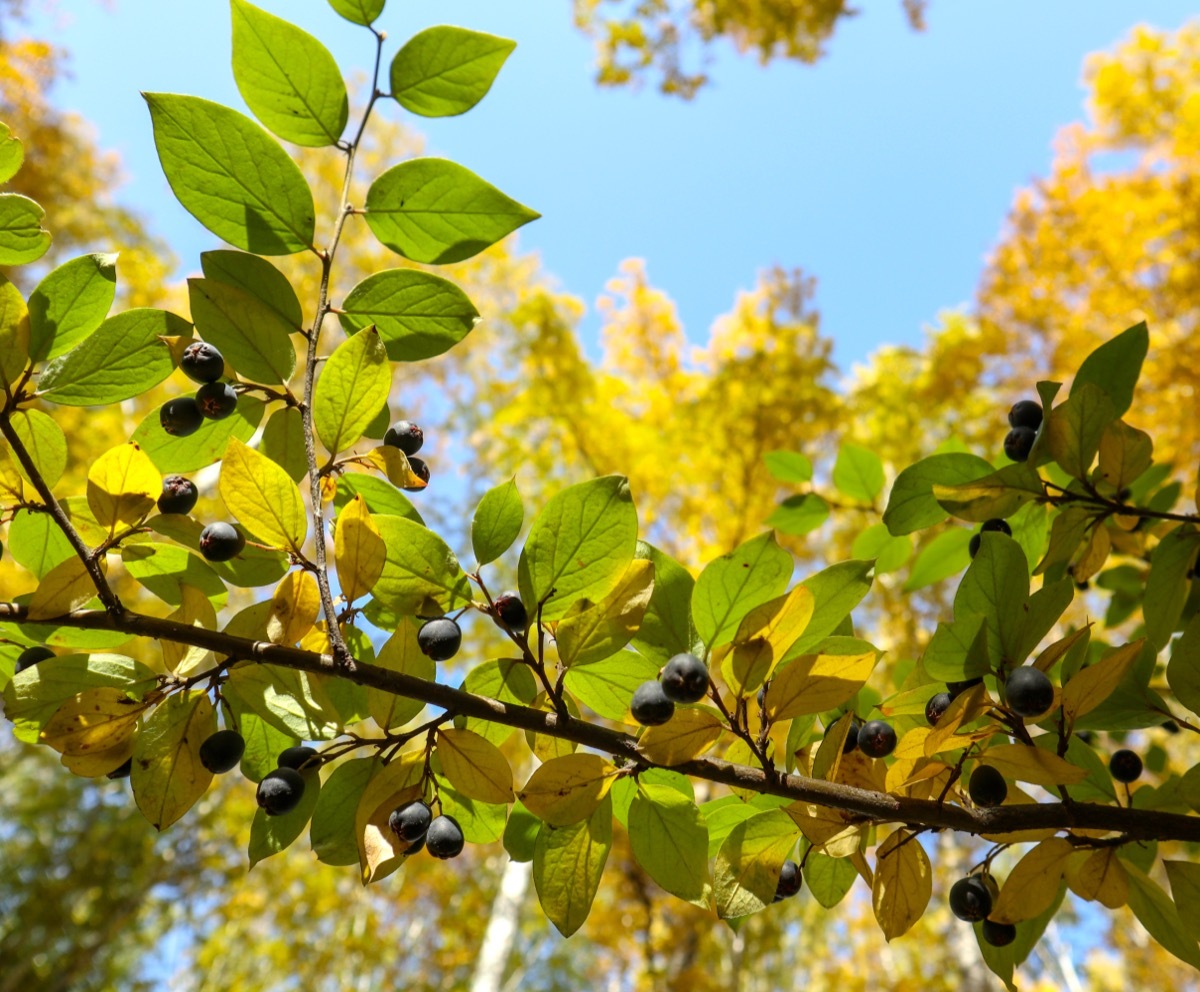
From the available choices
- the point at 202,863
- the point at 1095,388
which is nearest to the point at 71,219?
the point at 202,863

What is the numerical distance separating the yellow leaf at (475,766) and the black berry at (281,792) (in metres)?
0.10

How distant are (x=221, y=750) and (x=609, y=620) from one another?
0.27 meters

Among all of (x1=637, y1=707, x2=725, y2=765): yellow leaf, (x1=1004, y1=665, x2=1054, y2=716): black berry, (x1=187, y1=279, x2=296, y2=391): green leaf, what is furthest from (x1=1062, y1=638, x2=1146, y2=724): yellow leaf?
(x1=187, y1=279, x2=296, y2=391): green leaf

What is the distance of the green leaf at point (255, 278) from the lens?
1.99 feet

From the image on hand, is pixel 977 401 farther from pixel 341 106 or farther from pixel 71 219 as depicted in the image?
pixel 71 219

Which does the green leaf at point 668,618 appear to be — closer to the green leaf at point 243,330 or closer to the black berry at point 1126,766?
the green leaf at point 243,330

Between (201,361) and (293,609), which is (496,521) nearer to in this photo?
(293,609)

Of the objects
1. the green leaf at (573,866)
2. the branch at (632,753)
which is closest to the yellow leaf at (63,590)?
the branch at (632,753)

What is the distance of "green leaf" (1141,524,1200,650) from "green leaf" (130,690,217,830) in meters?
0.76

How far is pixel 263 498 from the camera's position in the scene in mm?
525

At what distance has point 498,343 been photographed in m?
8.20

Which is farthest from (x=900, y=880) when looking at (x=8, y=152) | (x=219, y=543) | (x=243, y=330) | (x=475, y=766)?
(x=8, y=152)

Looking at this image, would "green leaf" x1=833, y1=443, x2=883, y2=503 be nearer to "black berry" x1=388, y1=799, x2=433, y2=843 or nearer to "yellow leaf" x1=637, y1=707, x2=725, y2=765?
"yellow leaf" x1=637, y1=707, x2=725, y2=765

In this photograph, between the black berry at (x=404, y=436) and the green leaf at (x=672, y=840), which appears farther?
the black berry at (x=404, y=436)
